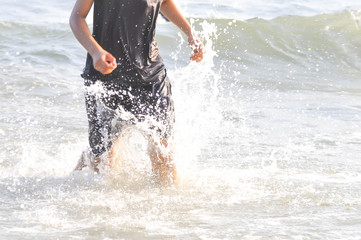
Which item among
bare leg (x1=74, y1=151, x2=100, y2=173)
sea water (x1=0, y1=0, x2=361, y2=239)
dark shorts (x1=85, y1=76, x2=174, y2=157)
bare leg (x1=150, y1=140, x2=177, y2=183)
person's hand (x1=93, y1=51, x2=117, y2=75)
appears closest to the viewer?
person's hand (x1=93, y1=51, x2=117, y2=75)

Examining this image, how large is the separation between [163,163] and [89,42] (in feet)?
3.61

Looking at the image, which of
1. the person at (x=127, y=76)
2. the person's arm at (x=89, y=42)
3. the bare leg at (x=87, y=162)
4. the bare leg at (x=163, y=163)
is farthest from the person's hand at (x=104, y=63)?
the bare leg at (x=87, y=162)

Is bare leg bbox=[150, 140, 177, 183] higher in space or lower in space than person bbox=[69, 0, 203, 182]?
lower

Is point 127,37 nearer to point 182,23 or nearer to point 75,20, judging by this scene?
point 75,20

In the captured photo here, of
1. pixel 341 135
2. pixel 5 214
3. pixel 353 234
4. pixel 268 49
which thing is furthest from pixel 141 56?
pixel 268 49

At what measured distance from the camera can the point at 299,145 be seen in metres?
5.72

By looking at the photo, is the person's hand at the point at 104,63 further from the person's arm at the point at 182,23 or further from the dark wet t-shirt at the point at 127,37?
the person's arm at the point at 182,23

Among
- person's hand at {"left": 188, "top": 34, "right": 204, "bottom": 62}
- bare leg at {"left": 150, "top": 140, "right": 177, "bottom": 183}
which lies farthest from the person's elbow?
bare leg at {"left": 150, "top": 140, "right": 177, "bottom": 183}

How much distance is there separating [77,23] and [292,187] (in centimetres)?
192

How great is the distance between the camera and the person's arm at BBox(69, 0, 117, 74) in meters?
3.51

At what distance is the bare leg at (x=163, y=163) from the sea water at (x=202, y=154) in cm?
9

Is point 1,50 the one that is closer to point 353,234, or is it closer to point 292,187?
point 292,187

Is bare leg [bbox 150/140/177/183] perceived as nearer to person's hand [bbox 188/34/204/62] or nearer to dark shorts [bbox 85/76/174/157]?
dark shorts [bbox 85/76/174/157]

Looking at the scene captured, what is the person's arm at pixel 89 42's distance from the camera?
3508mm
